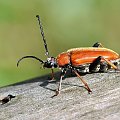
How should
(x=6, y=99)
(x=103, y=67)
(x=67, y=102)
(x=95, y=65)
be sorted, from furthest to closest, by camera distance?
1. (x=95, y=65)
2. (x=103, y=67)
3. (x=6, y=99)
4. (x=67, y=102)

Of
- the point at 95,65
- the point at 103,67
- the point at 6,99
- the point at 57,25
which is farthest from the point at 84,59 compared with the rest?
the point at 57,25

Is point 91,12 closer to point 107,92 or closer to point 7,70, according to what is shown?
point 7,70

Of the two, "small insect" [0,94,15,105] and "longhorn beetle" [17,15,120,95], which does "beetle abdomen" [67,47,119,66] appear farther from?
"small insect" [0,94,15,105]

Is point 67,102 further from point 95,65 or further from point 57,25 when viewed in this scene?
point 57,25

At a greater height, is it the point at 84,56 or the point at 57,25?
the point at 57,25

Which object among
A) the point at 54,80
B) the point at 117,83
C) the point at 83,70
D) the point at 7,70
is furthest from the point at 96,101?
the point at 7,70

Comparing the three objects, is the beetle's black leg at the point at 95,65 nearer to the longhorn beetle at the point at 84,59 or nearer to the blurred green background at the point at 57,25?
the longhorn beetle at the point at 84,59
